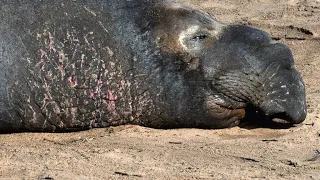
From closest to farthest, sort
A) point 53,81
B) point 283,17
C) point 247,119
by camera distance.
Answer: point 53,81 → point 247,119 → point 283,17

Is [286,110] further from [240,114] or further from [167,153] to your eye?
[167,153]

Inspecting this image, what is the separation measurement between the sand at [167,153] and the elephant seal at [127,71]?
12 centimetres

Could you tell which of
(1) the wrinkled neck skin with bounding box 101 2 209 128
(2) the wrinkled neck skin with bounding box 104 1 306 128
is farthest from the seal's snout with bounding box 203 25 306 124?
(1) the wrinkled neck skin with bounding box 101 2 209 128

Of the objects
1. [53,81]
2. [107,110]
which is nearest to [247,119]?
[107,110]

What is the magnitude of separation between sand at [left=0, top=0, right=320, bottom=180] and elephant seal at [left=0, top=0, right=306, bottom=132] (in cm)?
12

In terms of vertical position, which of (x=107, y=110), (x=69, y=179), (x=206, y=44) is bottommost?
(x=69, y=179)

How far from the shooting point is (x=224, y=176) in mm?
4445

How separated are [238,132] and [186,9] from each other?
949 mm

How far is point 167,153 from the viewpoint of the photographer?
15.9 ft

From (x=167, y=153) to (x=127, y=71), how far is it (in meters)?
0.73

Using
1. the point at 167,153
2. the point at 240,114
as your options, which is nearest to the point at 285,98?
the point at 240,114

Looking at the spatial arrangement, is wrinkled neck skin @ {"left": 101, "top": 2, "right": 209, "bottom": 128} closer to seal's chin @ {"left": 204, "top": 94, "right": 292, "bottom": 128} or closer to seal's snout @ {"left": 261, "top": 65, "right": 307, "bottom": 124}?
seal's chin @ {"left": 204, "top": 94, "right": 292, "bottom": 128}

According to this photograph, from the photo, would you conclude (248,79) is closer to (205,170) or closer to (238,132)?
(238,132)

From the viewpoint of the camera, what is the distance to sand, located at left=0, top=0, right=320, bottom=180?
14.8 ft
